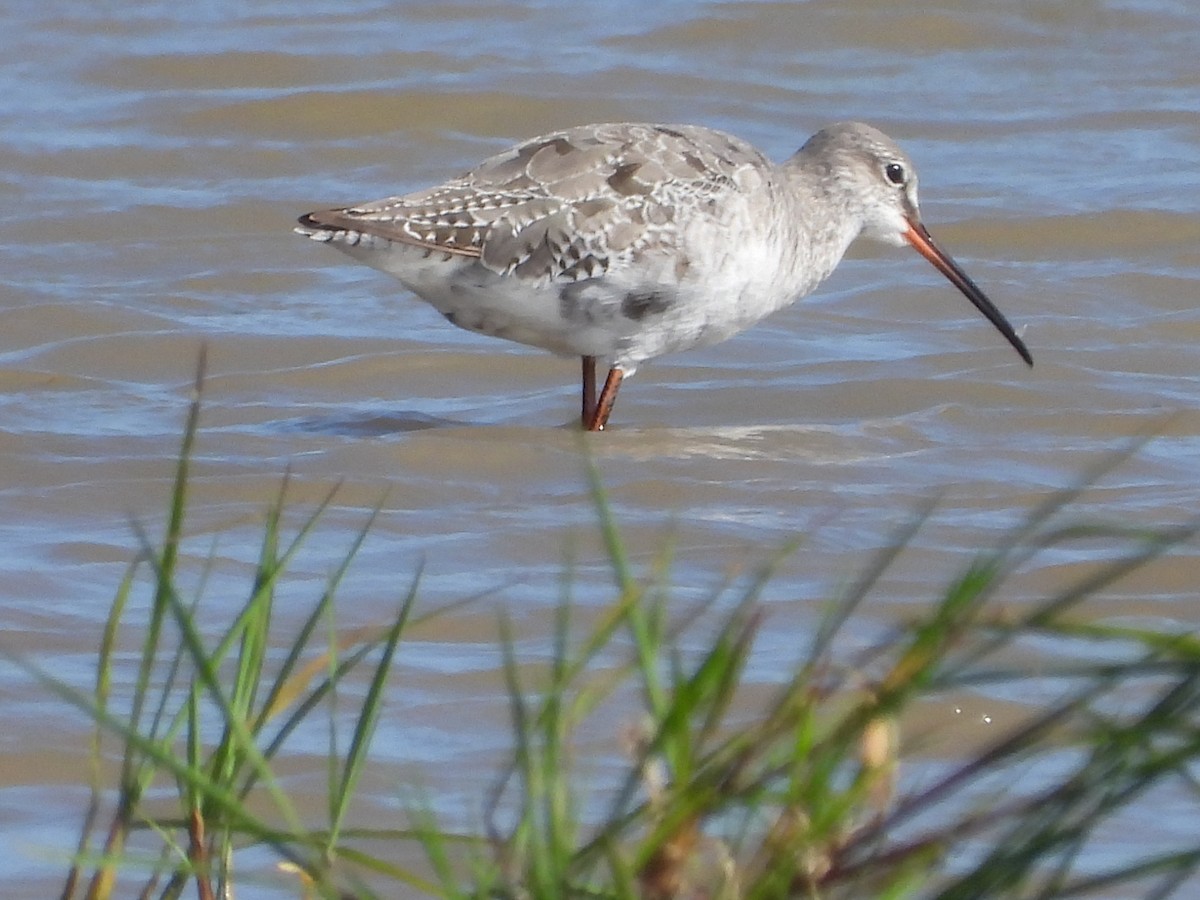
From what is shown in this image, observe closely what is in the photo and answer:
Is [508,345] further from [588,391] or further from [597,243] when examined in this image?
[597,243]

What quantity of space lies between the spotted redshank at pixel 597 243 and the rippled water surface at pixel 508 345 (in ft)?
1.24

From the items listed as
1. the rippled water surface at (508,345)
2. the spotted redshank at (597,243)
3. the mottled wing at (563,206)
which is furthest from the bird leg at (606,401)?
the mottled wing at (563,206)

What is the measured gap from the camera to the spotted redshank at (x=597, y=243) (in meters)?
7.54

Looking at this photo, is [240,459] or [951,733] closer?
[951,733]

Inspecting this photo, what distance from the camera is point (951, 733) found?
491 centimetres

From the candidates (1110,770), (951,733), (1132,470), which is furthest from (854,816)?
(1132,470)

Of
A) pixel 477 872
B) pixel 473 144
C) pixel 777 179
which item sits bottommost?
pixel 473 144

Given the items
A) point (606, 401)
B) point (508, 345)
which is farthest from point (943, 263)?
point (606, 401)

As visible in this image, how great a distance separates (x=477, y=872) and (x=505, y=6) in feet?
38.2

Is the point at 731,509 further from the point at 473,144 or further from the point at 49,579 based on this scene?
the point at 473,144

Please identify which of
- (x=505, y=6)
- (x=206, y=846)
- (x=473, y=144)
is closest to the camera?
(x=206, y=846)

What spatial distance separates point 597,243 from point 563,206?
0.18 metres

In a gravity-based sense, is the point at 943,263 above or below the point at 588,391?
above

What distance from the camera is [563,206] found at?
24.9 feet
